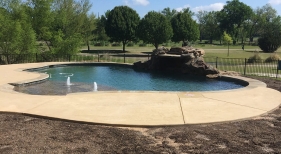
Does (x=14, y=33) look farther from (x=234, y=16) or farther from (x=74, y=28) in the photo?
(x=234, y=16)

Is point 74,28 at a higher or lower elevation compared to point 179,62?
higher

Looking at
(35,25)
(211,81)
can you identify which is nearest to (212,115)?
(211,81)

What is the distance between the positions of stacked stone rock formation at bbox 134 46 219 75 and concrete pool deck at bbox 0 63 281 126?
5969 millimetres

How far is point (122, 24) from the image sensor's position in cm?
4281

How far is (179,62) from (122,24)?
2639 centimetres

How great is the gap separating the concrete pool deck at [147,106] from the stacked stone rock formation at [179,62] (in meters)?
5.97

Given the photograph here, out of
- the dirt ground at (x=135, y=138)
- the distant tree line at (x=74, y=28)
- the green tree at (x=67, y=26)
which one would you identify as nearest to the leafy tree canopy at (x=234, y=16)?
the distant tree line at (x=74, y=28)

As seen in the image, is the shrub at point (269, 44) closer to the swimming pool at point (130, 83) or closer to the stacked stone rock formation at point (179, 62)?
the stacked stone rock formation at point (179, 62)

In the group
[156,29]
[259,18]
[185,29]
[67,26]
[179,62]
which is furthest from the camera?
[259,18]

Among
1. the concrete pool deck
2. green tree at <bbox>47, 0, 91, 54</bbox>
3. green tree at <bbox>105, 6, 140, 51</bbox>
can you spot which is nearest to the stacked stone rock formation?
the concrete pool deck

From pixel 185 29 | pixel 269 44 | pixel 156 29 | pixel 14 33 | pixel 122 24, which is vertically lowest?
pixel 269 44

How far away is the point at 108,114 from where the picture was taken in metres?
7.28

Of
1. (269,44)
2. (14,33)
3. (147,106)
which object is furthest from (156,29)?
(147,106)

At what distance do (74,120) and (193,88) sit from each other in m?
7.33
